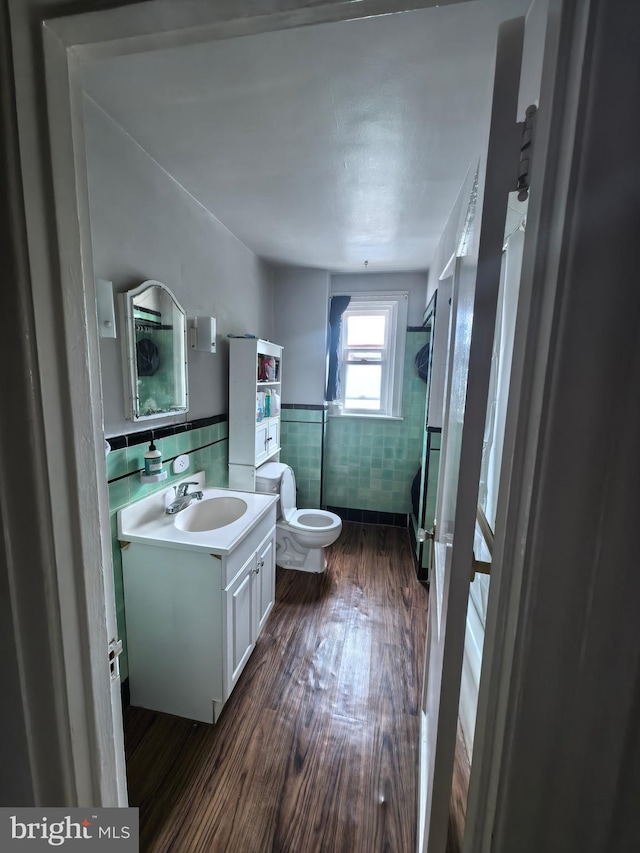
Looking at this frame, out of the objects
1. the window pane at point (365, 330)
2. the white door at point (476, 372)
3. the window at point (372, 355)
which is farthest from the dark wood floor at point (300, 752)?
the window pane at point (365, 330)

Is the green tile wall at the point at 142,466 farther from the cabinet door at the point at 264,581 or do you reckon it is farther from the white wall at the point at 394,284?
the white wall at the point at 394,284

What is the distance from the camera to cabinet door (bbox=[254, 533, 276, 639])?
177cm

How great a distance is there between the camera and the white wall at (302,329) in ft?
10.1

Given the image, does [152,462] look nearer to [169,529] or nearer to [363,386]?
[169,529]

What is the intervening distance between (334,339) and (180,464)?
1983mm

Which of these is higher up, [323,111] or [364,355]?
[323,111]

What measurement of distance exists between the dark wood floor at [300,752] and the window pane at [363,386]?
76.2 inches

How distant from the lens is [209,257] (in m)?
2.03

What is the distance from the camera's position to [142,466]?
1558 millimetres

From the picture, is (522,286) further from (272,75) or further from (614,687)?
(272,75)

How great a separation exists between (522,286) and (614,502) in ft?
0.92

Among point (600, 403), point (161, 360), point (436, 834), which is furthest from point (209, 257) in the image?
point (436, 834)

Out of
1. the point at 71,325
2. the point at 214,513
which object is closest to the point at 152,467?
the point at 214,513

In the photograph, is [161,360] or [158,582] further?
[161,360]
